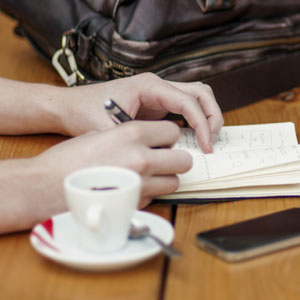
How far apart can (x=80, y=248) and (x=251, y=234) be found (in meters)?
0.24

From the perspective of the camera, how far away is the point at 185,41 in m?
1.39

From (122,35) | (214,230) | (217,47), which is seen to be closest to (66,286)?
(214,230)

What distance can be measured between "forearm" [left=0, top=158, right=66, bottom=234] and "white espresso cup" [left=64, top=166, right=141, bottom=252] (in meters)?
0.12

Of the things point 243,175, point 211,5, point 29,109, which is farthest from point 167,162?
point 211,5

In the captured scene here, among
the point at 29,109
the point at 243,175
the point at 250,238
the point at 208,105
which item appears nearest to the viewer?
the point at 250,238

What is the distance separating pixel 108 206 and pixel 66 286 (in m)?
0.11

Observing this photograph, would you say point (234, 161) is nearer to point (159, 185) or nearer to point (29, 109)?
point (159, 185)

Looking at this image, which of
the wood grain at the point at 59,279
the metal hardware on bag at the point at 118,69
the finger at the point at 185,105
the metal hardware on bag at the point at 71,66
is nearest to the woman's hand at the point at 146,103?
the finger at the point at 185,105

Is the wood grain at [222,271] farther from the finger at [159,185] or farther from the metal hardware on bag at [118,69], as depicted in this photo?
the metal hardware on bag at [118,69]

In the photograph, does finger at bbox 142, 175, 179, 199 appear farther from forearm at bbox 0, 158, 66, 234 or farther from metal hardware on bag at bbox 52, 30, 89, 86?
metal hardware on bag at bbox 52, 30, 89, 86

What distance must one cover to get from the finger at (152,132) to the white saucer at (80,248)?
0.41ft

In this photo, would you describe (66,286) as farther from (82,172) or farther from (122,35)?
(122,35)

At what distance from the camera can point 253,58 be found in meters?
1.50

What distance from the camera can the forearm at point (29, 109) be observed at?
1274 mm
